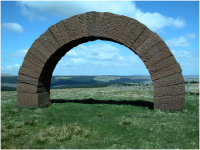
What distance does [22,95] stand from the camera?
35.9 ft

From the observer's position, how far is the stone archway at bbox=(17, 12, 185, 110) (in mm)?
9109

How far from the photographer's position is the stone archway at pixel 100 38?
911cm

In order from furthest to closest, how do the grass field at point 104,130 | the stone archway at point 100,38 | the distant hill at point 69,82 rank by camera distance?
the distant hill at point 69,82 → the stone archway at point 100,38 → the grass field at point 104,130

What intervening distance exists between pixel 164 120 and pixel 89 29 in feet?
18.1

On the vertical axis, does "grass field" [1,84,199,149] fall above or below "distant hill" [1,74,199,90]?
below

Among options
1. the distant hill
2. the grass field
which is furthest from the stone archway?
the distant hill

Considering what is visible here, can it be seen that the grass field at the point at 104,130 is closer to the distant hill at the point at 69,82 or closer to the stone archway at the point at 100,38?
the stone archway at the point at 100,38

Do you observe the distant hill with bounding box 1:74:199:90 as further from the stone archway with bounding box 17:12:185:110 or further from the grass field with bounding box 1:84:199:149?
the grass field with bounding box 1:84:199:149

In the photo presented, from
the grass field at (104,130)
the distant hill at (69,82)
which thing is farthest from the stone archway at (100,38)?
the distant hill at (69,82)

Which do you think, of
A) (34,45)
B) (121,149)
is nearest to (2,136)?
(121,149)

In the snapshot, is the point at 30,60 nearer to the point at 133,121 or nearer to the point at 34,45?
the point at 34,45

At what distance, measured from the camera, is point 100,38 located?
1040 cm

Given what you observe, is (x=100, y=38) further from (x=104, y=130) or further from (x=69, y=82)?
(x=69, y=82)

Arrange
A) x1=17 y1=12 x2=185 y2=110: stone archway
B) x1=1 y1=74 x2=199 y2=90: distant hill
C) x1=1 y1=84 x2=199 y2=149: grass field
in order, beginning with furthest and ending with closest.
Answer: x1=1 y1=74 x2=199 y2=90: distant hill, x1=17 y1=12 x2=185 y2=110: stone archway, x1=1 y1=84 x2=199 y2=149: grass field
